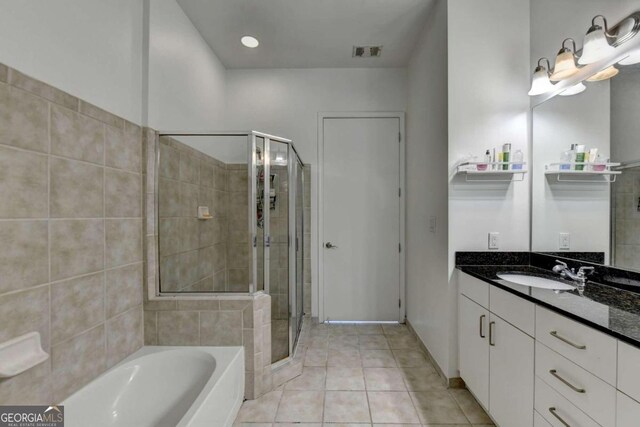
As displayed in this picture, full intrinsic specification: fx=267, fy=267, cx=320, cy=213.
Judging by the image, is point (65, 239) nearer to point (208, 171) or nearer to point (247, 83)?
point (208, 171)

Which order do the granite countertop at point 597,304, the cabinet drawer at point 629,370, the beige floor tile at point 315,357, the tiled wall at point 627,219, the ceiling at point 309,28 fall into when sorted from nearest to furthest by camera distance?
the cabinet drawer at point 629,370
the granite countertop at point 597,304
the tiled wall at point 627,219
the ceiling at point 309,28
the beige floor tile at point 315,357

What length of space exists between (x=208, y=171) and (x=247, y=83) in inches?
50.3

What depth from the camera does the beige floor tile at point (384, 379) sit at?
1.94 m

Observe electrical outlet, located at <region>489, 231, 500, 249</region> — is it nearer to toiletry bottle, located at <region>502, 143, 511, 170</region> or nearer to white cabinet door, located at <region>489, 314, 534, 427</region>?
toiletry bottle, located at <region>502, 143, 511, 170</region>

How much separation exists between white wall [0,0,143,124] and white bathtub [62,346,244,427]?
147cm

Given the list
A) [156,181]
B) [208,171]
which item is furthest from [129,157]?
[208,171]

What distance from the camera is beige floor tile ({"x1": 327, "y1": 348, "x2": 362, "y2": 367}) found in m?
2.24

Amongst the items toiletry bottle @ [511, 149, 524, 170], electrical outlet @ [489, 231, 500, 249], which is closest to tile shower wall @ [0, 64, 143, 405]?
electrical outlet @ [489, 231, 500, 249]

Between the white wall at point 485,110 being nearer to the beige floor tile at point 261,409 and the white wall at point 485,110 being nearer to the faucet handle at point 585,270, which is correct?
the faucet handle at point 585,270

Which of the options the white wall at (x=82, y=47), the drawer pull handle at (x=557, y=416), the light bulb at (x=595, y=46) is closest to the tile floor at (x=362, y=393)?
the drawer pull handle at (x=557, y=416)

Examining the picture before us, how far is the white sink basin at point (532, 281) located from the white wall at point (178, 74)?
2.54m

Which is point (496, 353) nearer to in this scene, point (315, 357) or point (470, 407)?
point (470, 407)

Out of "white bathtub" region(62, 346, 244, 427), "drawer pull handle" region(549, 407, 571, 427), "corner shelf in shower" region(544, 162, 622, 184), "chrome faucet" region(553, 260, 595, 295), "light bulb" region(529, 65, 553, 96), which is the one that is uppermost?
"light bulb" region(529, 65, 553, 96)

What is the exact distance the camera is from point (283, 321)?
2.25m
